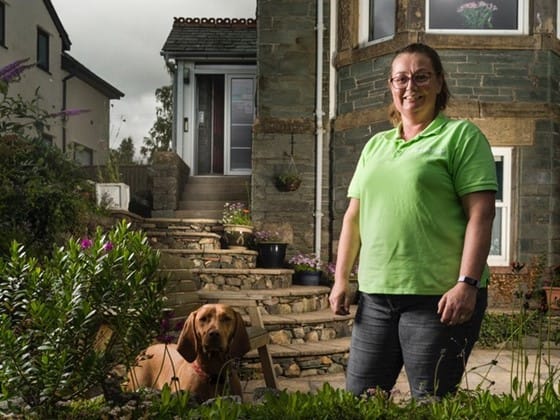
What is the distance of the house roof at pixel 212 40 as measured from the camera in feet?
37.7

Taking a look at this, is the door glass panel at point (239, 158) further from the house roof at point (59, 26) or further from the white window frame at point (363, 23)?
the house roof at point (59, 26)

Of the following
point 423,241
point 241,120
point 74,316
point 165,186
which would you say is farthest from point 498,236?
point 74,316

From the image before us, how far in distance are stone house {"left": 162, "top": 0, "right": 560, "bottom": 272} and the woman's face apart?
608 centimetres

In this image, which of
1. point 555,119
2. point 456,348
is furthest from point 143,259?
point 555,119

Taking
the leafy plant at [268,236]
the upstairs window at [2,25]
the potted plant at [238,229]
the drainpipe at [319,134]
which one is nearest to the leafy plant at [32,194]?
the potted plant at [238,229]

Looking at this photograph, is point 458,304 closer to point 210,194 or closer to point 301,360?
point 301,360

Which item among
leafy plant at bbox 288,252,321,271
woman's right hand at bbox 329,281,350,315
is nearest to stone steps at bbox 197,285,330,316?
leafy plant at bbox 288,252,321,271

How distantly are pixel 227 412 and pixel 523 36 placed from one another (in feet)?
25.2

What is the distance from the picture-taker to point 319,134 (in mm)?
8836

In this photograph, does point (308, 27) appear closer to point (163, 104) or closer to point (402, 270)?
point (402, 270)

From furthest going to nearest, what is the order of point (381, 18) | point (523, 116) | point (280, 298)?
point (381, 18) < point (523, 116) < point (280, 298)

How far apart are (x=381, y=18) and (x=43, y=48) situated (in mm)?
10451

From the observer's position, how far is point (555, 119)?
26.4ft

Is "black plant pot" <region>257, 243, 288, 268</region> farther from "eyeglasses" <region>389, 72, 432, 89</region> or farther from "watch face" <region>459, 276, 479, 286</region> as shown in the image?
"watch face" <region>459, 276, 479, 286</region>
